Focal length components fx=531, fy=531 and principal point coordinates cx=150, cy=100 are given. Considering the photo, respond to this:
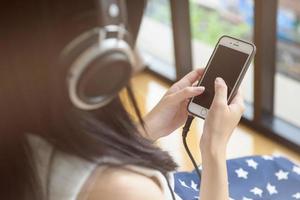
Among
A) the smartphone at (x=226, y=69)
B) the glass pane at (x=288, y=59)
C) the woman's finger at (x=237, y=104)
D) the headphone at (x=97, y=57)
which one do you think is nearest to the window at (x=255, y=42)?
the glass pane at (x=288, y=59)

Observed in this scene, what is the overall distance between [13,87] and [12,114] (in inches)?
1.7

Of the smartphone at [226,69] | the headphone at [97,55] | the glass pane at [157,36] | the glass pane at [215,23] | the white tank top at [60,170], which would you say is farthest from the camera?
the glass pane at [157,36]

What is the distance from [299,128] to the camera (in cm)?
163

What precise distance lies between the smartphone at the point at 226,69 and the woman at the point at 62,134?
0.24 feet

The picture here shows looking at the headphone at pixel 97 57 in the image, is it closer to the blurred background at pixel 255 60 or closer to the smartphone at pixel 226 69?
the smartphone at pixel 226 69

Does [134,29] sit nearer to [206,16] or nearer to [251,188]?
[251,188]

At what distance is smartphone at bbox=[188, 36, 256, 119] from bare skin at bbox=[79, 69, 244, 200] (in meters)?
0.02

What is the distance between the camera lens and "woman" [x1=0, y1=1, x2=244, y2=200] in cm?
54

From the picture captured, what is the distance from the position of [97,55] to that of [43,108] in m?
0.11

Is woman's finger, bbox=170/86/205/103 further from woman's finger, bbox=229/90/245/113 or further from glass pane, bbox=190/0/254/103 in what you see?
glass pane, bbox=190/0/254/103

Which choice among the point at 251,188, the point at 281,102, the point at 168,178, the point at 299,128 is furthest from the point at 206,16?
the point at 168,178

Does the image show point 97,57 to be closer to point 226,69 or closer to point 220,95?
point 220,95

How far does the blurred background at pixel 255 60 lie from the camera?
1554 mm

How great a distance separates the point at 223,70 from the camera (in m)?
0.92
